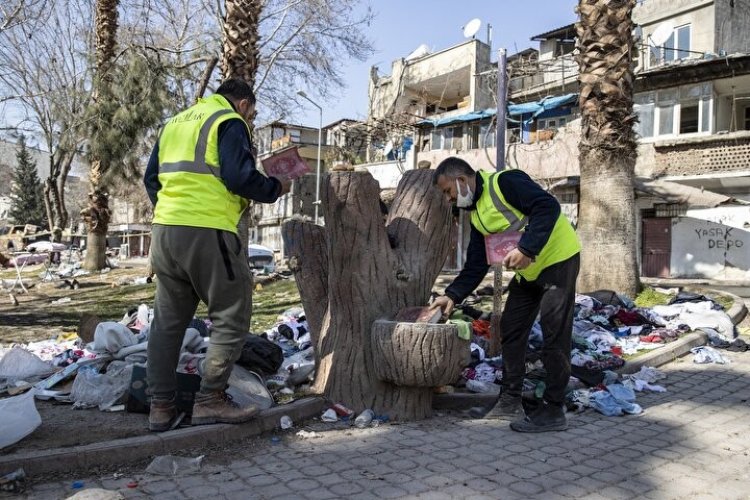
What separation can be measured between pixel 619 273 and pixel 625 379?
3720 mm

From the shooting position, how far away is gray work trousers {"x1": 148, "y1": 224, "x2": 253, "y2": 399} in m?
3.25

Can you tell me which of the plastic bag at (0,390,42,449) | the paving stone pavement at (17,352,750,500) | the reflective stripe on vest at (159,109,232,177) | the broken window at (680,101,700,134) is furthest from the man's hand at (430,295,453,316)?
the broken window at (680,101,700,134)

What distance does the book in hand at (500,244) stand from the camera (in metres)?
3.97

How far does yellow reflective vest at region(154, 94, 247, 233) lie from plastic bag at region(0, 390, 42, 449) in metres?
1.19

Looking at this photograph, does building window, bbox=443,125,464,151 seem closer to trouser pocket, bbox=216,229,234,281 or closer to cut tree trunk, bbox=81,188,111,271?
cut tree trunk, bbox=81,188,111,271

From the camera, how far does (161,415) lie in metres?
Answer: 3.43

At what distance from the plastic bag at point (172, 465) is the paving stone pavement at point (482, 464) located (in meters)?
0.05

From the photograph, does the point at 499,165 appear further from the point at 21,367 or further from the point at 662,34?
the point at 662,34

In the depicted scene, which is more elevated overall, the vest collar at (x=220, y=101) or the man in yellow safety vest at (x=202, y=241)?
the vest collar at (x=220, y=101)

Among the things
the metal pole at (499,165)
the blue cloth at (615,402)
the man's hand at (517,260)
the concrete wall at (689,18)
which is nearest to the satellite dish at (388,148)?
the concrete wall at (689,18)

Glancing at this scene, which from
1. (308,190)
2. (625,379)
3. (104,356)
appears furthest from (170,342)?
(308,190)

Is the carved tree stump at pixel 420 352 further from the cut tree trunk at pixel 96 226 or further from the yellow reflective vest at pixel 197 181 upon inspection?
the cut tree trunk at pixel 96 226

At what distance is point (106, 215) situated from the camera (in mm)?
20578

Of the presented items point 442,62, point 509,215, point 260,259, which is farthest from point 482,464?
point 442,62
